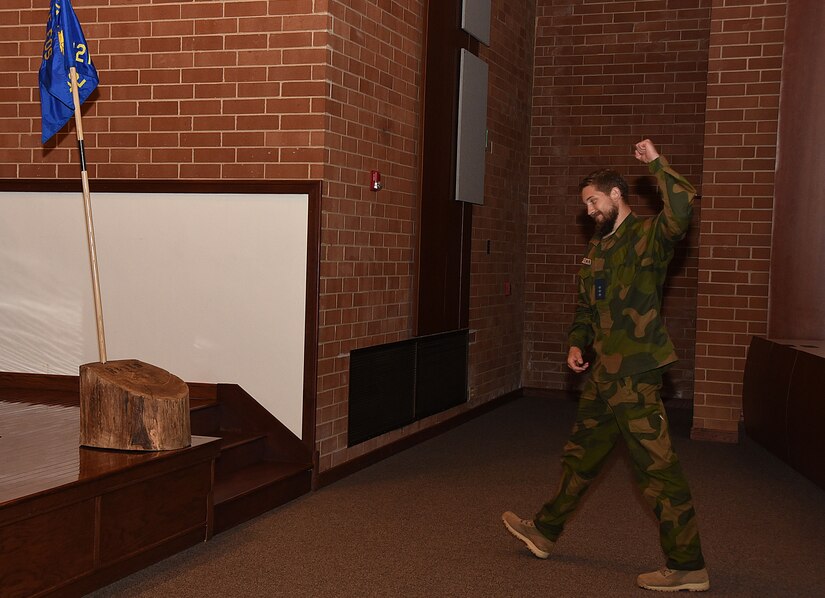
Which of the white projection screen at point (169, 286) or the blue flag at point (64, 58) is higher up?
the blue flag at point (64, 58)

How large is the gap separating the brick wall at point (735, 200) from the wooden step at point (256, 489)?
310cm

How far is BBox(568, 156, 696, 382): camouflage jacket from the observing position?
11.8 ft

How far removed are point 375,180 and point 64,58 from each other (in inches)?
69.8

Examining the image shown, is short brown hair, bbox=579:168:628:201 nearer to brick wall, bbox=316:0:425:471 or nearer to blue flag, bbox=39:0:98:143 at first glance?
brick wall, bbox=316:0:425:471

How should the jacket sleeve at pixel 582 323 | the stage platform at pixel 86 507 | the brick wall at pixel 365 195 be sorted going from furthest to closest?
1. the brick wall at pixel 365 195
2. the jacket sleeve at pixel 582 323
3. the stage platform at pixel 86 507

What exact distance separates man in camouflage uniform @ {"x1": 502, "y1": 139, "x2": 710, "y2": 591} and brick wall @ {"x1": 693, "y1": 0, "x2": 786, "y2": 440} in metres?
3.16

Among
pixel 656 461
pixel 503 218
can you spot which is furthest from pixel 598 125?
pixel 656 461

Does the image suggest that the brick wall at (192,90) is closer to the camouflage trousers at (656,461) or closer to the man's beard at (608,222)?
the man's beard at (608,222)

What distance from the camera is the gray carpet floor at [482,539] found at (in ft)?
12.0

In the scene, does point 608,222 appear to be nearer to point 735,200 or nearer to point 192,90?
point 192,90

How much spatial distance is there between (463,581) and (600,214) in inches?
56.6

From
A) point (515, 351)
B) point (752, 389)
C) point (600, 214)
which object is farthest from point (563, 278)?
point (600, 214)

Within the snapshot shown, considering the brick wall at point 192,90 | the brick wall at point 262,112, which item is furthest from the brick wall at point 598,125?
the brick wall at point 192,90

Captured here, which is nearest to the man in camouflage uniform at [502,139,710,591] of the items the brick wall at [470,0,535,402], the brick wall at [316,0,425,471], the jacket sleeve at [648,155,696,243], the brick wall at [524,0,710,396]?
the jacket sleeve at [648,155,696,243]
